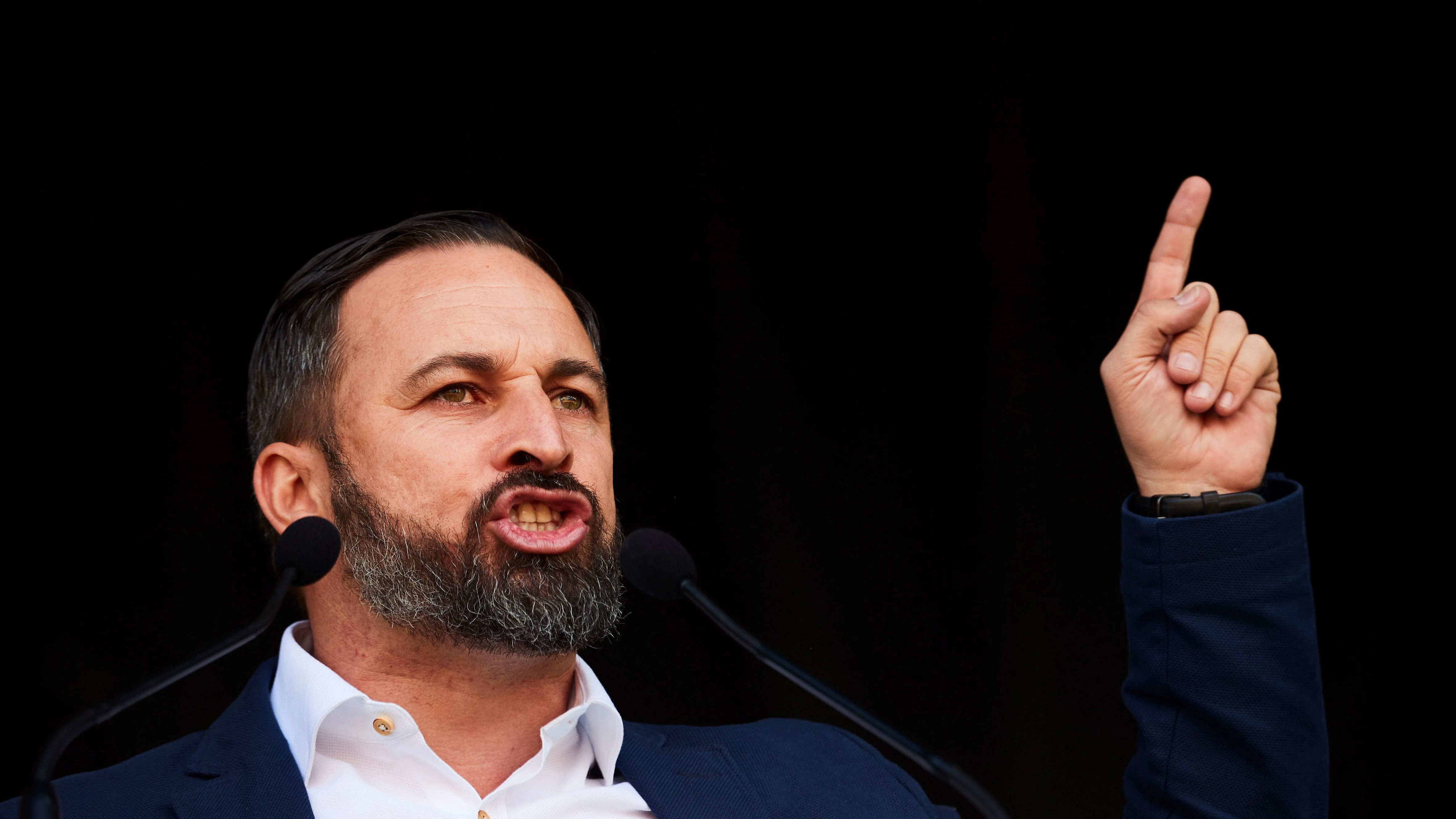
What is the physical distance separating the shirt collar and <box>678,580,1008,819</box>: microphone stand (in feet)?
1.04

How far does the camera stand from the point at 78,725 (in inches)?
45.1

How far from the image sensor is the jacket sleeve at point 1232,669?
4.86 ft

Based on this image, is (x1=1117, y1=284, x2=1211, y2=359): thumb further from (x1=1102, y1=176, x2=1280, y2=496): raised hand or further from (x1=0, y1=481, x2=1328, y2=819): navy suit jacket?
(x1=0, y1=481, x2=1328, y2=819): navy suit jacket

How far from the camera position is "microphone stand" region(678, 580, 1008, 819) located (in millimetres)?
1204

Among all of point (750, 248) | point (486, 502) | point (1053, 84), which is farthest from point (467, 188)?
point (1053, 84)

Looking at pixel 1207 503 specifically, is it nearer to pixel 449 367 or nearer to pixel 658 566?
→ pixel 658 566

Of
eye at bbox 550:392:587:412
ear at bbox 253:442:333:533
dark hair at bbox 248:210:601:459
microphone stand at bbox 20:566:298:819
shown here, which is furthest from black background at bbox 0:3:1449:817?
microphone stand at bbox 20:566:298:819

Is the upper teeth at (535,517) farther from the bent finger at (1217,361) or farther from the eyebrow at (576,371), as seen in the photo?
the bent finger at (1217,361)

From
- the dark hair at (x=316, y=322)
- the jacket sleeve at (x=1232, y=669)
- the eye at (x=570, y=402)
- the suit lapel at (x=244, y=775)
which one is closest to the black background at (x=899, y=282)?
the dark hair at (x=316, y=322)

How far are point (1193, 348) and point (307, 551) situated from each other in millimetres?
1163

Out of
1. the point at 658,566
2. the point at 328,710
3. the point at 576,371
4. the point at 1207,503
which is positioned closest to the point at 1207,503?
the point at 1207,503

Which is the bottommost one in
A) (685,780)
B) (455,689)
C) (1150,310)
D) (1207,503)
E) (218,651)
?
(685,780)

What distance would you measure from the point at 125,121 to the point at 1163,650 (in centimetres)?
194

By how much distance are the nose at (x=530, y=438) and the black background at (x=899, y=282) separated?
711 mm
